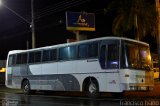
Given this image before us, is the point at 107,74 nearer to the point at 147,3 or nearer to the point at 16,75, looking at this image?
the point at 16,75

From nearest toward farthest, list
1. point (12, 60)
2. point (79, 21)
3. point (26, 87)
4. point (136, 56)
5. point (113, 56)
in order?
point (113, 56), point (136, 56), point (26, 87), point (12, 60), point (79, 21)

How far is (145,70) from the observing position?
72.1ft

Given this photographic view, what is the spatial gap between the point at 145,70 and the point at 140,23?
22493 mm

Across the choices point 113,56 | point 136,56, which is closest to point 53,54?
point 113,56

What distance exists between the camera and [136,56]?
853 inches

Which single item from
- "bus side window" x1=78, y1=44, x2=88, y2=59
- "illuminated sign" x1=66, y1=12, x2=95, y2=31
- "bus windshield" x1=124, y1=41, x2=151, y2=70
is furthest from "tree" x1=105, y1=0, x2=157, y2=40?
"bus windshield" x1=124, y1=41, x2=151, y2=70

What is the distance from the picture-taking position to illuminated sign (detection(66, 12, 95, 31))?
40.9 meters

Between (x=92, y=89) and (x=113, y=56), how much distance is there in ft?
8.11

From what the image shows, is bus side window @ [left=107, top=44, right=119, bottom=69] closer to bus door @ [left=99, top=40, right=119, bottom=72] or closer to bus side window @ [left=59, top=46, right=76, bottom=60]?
bus door @ [left=99, top=40, right=119, bottom=72]

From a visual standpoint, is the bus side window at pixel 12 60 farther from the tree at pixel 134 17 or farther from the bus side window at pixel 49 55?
the tree at pixel 134 17

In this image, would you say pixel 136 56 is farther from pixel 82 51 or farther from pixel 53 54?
pixel 53 54

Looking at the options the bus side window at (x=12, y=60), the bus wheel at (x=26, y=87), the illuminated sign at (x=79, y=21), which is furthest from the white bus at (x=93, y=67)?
the illuminated sign at (x=79, y=21)

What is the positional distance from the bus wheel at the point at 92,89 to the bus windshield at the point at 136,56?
2.56 m

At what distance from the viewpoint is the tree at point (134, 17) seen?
42747mm
